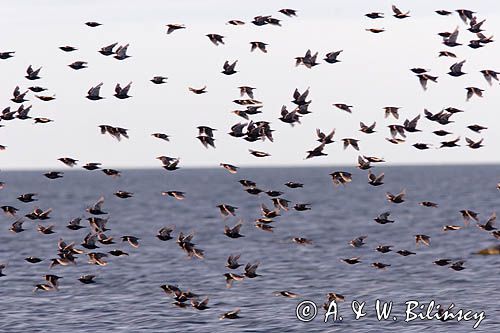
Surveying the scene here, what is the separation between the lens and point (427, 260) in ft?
236

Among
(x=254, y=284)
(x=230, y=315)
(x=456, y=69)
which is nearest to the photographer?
(x=456, y=69)

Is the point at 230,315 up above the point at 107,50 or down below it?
below

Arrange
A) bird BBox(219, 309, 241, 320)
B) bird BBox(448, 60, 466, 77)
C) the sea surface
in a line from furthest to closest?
the sea surface, bird BBox(219, 309, 241, 320), bird BBox(448, 60, 466, 77)

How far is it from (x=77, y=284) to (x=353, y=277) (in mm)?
15570

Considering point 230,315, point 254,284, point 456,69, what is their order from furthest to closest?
1. point 254,284
2. point 230,315
3. point 456,69

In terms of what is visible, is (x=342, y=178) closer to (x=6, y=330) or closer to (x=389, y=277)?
(x=6, y=330)

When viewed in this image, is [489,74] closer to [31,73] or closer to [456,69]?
[456,69]

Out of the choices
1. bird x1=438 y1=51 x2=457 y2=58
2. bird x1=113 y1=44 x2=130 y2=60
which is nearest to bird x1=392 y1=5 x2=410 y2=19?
bird x1=438 y1=51 x2=457 y2=58

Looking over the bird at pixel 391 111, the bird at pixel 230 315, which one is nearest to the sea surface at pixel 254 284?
the bird at pixel 230 315

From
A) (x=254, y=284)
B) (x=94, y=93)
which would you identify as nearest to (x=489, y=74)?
(x=94, y=93)

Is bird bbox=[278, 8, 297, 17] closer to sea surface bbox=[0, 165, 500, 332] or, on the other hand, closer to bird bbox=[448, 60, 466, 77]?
bird bbox=[448, 60, 466, 77]

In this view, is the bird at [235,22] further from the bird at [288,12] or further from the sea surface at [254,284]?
the sea surface at [254,284]

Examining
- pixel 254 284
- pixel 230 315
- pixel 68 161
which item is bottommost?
pixel 254 284

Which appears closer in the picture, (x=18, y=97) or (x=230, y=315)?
(x=18, y=97)
